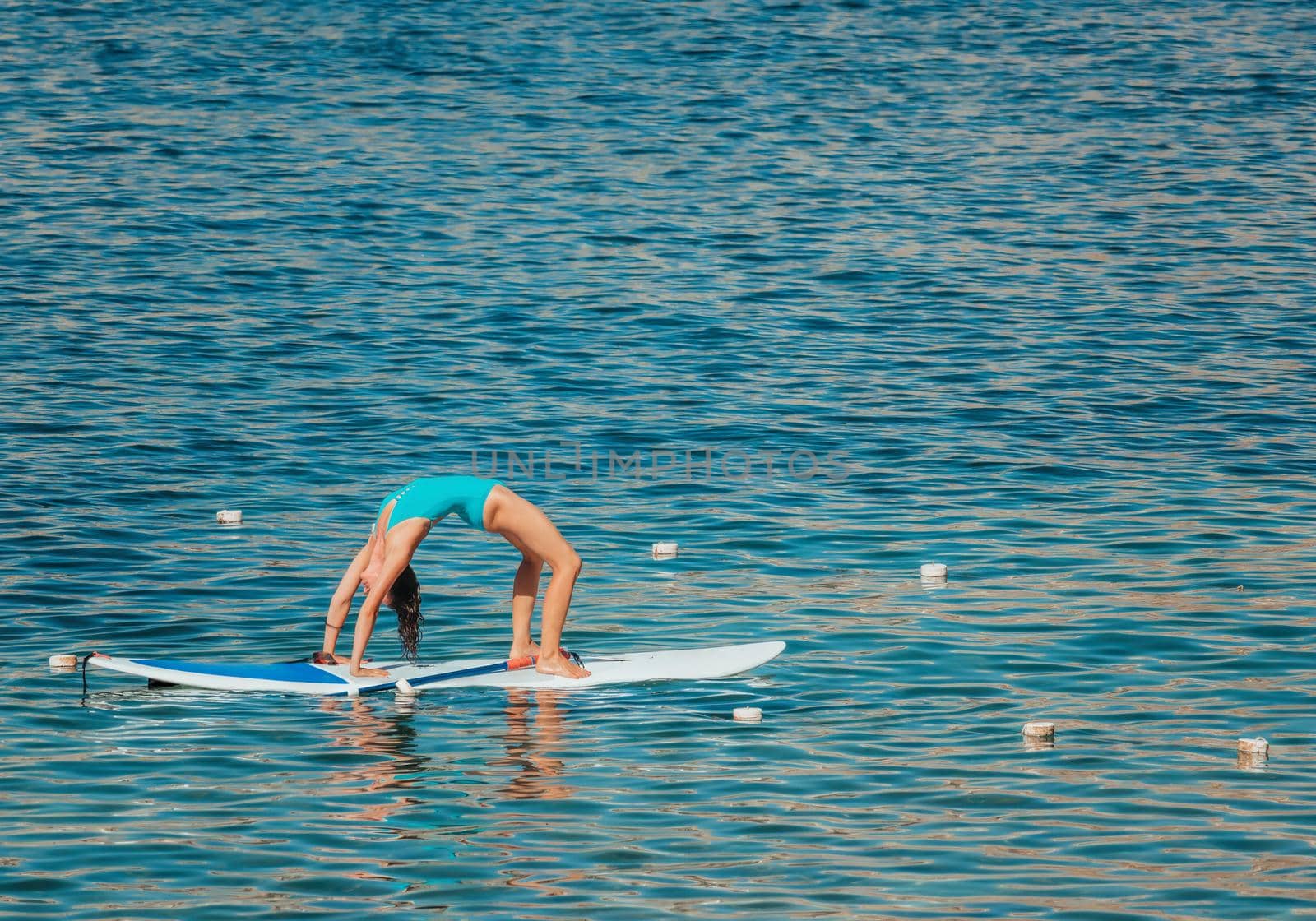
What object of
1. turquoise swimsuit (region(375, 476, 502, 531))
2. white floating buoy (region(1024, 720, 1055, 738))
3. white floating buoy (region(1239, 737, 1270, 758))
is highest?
turquoise swimsuit (region(375, 476, 502, 531))

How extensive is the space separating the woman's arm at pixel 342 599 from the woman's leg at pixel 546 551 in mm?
911

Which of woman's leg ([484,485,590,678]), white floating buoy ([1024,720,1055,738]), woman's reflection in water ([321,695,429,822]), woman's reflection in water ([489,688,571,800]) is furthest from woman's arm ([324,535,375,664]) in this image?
white floating buoy ([1024,720,1055,738])

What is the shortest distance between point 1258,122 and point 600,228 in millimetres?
15731

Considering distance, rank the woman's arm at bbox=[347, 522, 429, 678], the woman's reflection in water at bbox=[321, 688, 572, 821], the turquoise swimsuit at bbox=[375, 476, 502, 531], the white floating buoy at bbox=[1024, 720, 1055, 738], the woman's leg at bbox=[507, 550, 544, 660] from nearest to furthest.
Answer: the woman's reflection in water at bbox=[321, 688, 572, 821] → the white floating buoy at bbox=[1024, 720, 1055, 738] → the woman's arm at bbox=[347, 522, 429, 678] → the turquoise swimsuit at bbox=[375, 476, 502, 531] → the woman's leg at bbox=[507, 550, 544, 660]

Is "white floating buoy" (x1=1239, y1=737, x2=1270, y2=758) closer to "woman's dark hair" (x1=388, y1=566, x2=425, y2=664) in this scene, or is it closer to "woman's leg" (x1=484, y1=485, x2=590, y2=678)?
"woman's leg" (x1=484, y1=485, x2=590, y2=678)

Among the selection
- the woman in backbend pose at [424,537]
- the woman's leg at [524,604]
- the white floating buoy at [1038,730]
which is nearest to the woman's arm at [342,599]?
the woman in backbend pose at [424,537]

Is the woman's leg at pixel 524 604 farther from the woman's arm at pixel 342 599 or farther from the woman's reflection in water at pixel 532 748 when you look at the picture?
the woman's arm at pixel 342 599

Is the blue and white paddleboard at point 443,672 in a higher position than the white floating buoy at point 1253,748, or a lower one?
lower

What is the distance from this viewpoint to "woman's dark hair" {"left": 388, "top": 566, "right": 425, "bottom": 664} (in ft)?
41.9

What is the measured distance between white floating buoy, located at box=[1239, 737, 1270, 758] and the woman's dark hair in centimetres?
559

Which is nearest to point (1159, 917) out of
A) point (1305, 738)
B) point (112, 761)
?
point (1305, 738)

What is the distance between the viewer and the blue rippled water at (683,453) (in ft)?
32.2

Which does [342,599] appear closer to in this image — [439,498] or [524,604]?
[439,498]

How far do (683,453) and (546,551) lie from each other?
23.0 ft
